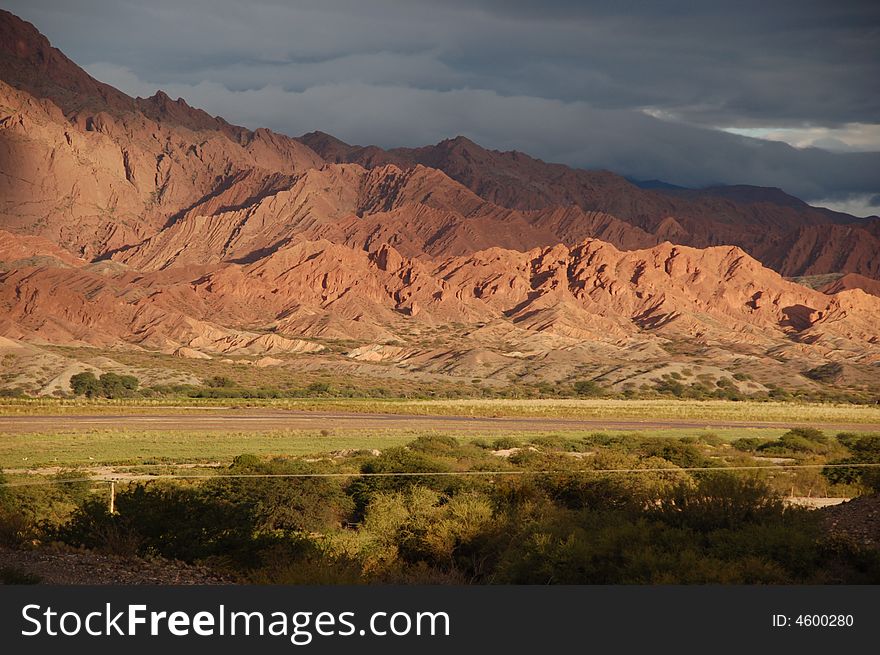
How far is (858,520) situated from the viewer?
20.0 metres

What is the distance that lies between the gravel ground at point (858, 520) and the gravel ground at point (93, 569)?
38.8 feet

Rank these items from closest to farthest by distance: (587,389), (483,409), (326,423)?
(326,423)
(483,409)
(587,389)

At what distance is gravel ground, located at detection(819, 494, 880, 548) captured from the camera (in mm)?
19016

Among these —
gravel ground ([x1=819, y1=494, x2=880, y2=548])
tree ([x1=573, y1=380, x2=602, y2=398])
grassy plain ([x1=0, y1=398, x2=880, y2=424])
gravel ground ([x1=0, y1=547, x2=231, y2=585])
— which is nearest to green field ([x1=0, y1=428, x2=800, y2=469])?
grassy plain ([x1=0, y1=398, x2=880, y2=424])

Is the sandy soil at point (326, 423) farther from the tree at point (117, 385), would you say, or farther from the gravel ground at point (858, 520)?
the gravel ground at point (858, 520)

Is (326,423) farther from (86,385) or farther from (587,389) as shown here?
(587,389)

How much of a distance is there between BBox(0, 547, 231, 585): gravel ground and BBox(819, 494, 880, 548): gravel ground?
1181 centimetres

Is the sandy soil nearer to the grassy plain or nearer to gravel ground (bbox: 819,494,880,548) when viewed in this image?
the grassy plain

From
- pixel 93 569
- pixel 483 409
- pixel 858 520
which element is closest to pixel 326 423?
pixel 483 409

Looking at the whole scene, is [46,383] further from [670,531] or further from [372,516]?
[670,531]

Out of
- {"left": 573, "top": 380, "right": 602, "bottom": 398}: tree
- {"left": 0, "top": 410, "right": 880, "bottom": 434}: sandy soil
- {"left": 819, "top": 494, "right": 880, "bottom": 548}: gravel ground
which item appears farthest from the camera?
{"left": 573, "top": 380, "right": 602, "bottom": 398}: tree

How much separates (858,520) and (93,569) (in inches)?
568

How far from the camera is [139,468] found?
4131 centimetres

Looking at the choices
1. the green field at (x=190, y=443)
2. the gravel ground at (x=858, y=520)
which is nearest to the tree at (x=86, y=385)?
the green field at (x=190, y=443)
